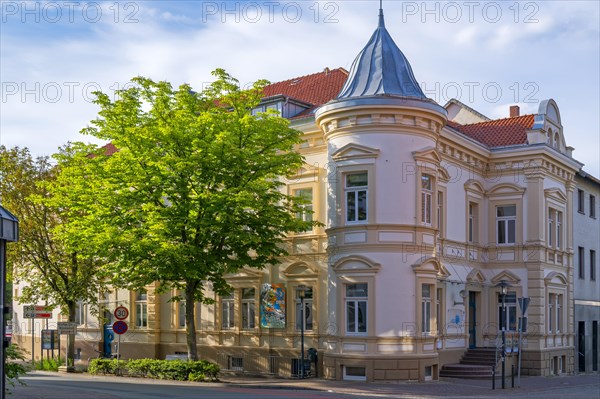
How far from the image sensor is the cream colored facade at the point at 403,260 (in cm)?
2761

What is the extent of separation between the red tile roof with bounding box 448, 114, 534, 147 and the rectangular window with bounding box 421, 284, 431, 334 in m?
8.69

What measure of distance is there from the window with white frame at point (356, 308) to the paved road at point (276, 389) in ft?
6.22

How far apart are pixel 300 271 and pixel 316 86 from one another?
9.00m

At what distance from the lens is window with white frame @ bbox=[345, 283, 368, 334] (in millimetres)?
27766

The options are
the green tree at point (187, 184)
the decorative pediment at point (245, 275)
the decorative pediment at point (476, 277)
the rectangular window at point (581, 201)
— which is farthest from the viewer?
the rectangular window at point (581, 201)

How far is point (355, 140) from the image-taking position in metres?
28.1

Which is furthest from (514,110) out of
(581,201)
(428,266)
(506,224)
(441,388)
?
(441,388)

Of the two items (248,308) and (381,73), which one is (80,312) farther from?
(381,73)

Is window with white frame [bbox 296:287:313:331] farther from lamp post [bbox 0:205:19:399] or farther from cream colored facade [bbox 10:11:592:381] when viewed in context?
lamp post [bbox 0:205:19:399]

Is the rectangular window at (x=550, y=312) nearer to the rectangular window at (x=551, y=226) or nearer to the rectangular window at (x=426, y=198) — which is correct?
the rectangular window at (x=551, y=226)

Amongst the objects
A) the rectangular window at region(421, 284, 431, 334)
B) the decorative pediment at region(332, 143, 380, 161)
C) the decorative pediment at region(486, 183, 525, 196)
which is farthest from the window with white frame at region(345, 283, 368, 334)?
the decorative pediment at region(486, 183, 525, 196)

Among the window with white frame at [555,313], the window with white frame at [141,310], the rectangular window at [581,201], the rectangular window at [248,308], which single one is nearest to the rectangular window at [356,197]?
the rectangular window at [248,308]

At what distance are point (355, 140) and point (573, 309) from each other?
52.5 feet

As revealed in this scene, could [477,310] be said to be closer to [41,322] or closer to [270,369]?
[270,369]
